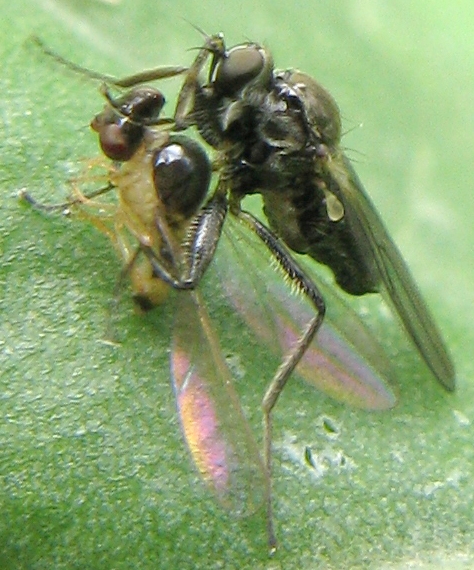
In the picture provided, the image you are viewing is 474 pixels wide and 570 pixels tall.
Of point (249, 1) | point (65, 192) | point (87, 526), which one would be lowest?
point (87, 526)

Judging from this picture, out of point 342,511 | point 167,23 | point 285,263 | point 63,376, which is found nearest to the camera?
point 63,376

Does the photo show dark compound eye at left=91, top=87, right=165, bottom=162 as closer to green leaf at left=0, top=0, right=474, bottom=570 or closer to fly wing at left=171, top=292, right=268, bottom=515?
green leaf at left=0, top=0, right=474, bottom=570

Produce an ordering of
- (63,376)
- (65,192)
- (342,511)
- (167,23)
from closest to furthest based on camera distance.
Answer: (63,376), (342,511), (65,192), (167,23)

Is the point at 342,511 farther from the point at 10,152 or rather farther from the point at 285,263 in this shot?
the point at 10,152

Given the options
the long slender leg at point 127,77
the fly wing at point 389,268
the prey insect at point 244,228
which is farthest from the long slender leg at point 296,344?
the long slender leg at point 127,77

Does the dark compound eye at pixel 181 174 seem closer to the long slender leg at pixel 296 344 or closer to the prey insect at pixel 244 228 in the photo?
the prey insect at pixel 244 228

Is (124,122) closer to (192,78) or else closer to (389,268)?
(192,78)

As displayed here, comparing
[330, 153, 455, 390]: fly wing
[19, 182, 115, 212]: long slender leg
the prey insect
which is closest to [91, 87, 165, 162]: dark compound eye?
the prey insect

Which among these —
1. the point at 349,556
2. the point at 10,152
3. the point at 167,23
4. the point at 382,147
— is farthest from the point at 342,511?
the point at 167,23
